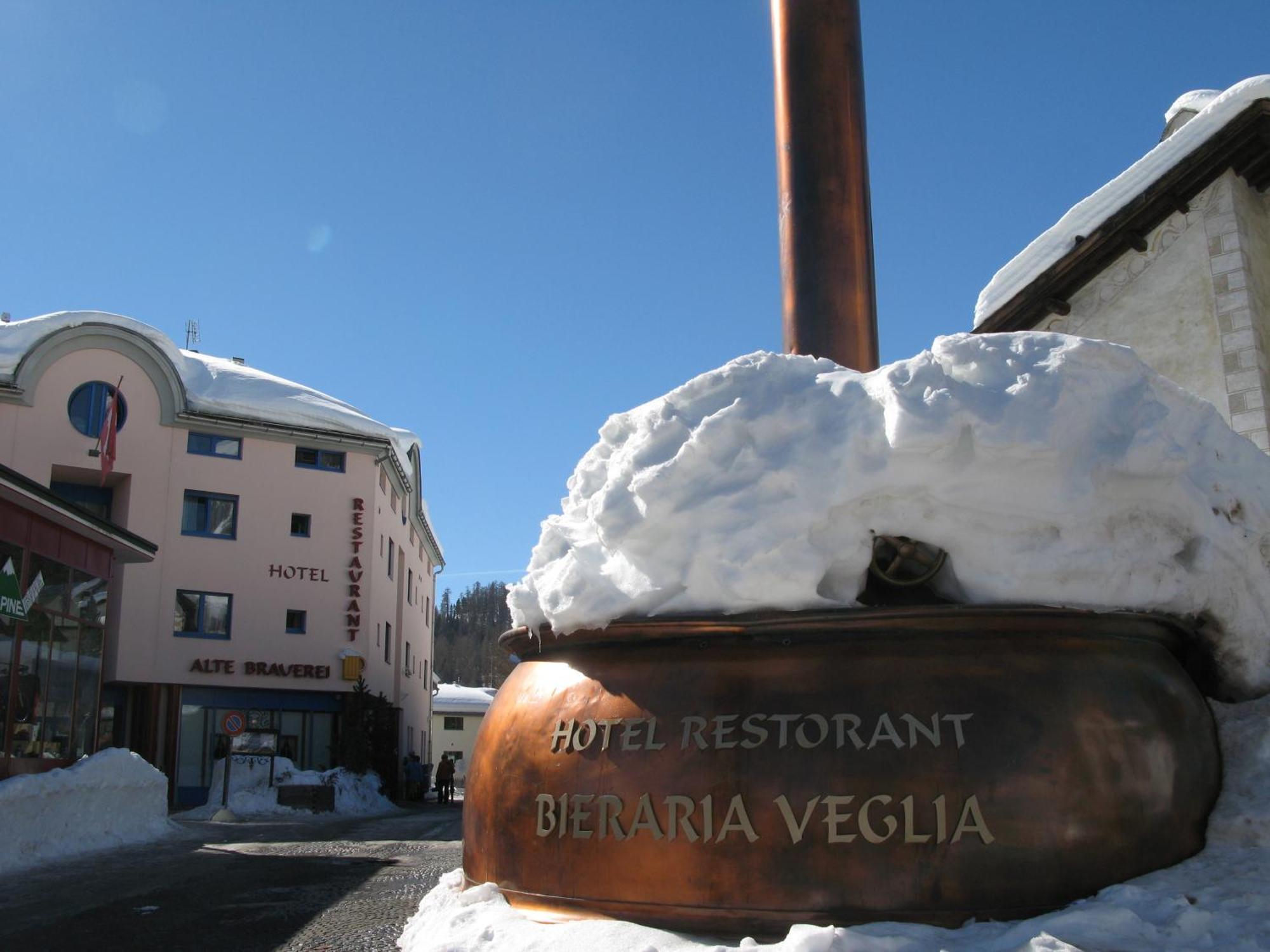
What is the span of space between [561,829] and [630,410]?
4.48ft

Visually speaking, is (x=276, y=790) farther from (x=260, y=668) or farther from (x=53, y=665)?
(x=53, y=665)

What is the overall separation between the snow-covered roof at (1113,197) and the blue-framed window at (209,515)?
19436 millimetres

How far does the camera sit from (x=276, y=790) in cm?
2162

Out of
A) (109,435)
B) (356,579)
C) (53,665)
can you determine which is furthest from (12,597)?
(356,579)

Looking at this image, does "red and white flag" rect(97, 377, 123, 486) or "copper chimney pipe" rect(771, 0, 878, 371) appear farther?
"red and white flag" rect(97, 377, 123, 486)

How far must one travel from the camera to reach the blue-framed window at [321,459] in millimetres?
28297

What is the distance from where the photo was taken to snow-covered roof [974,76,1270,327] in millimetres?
11375

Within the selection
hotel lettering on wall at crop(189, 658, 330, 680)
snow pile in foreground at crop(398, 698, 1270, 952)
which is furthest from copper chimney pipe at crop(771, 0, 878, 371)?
hotel lettering on wall at crop(189, 658, 330, 680)

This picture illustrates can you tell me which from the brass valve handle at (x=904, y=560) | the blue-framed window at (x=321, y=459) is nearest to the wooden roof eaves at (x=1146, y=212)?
the brass valve handle at (x=904, y=560)

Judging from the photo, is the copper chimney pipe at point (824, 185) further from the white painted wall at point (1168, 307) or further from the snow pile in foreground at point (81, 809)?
the snow pile in foreground at point (81, 809)

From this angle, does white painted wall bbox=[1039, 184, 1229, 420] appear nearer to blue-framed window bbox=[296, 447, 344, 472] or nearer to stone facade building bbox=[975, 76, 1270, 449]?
stone facade building bbox=[975, 76, 1270, 449]

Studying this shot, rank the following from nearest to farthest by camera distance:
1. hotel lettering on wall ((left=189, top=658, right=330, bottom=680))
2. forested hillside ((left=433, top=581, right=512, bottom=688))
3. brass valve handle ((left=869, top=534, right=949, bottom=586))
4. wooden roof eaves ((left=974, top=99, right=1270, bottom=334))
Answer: brass valve handle ((left=869, top=534, right=949, bottom=586)), wooden roof eaves ((left=974, top=99, right=1270, bottom=334)), hotel lettering on wall ((left=189, top=658, right=330, bottom=680)), forested hillside ((left=433, top=581, right=512, bottom=688))

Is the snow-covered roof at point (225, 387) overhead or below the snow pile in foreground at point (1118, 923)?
overhead

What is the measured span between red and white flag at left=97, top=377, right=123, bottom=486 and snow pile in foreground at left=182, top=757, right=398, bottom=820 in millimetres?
7106
